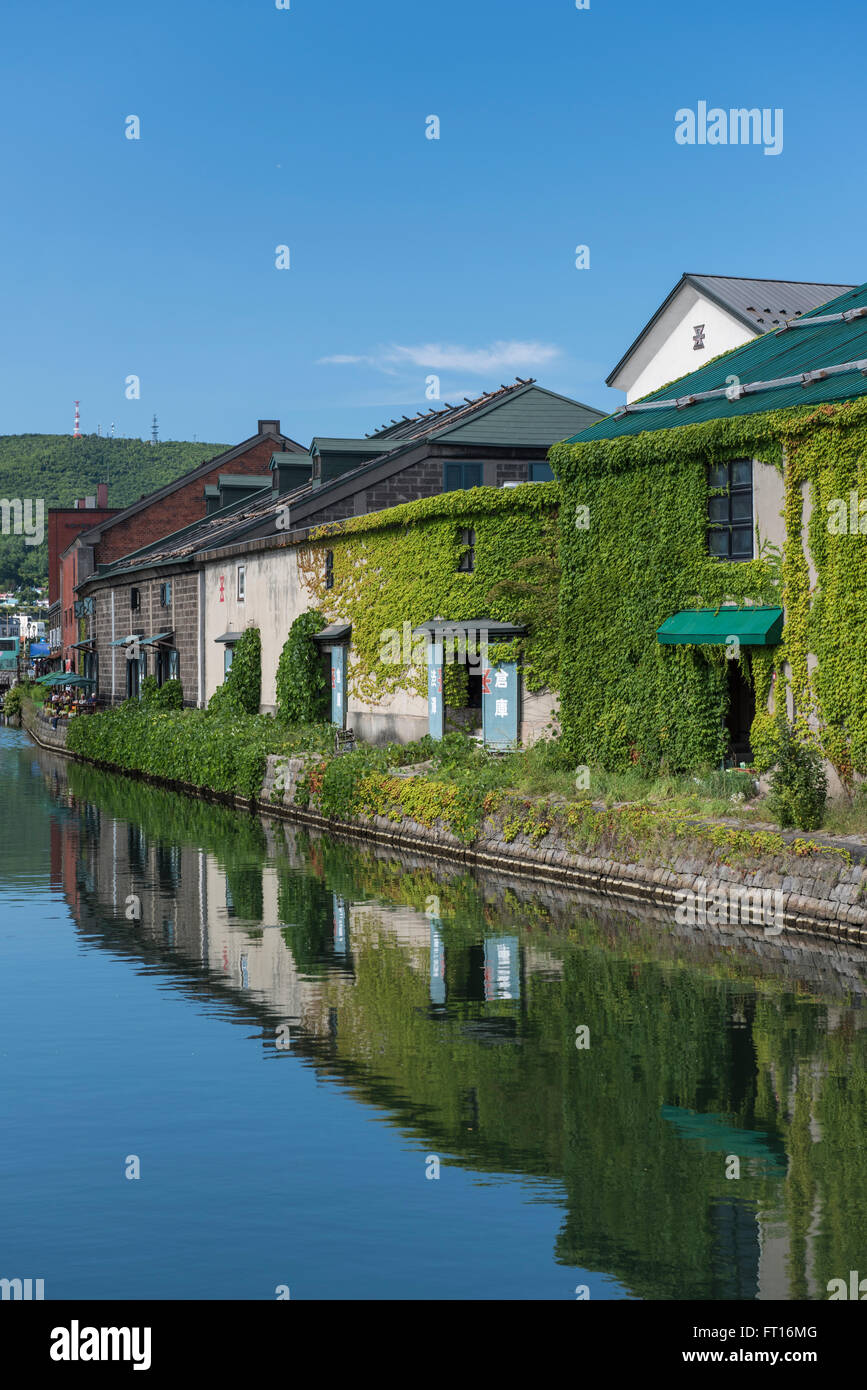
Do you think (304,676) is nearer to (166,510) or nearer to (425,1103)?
(425,1103)

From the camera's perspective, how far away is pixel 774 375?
90.9 feet

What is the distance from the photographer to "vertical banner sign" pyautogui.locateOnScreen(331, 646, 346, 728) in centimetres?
4278

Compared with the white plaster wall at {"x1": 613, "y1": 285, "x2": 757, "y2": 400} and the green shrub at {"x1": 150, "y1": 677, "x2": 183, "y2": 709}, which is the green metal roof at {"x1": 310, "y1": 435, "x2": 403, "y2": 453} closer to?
the white plaster wall at {"x1": 613, "y1": 285, "x2": 757, "y2": 400}

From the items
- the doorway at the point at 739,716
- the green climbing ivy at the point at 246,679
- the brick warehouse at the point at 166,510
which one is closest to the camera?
the doorway at the point at 739,716

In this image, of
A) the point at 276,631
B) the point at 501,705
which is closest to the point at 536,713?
the point at 501,705

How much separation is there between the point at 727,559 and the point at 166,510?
173 ft

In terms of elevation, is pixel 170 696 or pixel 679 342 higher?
pixel 679 342

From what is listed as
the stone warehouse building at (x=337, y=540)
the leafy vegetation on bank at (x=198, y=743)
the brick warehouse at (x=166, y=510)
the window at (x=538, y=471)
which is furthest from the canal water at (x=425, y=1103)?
the brick warehouse at (x=166, y=510)

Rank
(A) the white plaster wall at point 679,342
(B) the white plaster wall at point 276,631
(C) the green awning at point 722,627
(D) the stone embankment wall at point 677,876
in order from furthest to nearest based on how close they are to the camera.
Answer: (A) the white plaster wall at point 679,342
(B) the white plaster wall at point 276,631
(C) the green awning at point 722,627
(D) the stone embankment wall at point 677,876

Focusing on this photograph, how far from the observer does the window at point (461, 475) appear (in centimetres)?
4700

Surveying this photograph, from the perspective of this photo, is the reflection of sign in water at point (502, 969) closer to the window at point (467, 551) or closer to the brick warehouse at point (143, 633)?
the window at point (467, 551)

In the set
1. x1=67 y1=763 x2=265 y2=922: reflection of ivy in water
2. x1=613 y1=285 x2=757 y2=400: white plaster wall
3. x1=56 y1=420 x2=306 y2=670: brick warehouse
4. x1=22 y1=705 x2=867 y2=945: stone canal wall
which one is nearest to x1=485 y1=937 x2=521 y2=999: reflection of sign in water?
x1=22 y1=705 x2=867 y2=945: stone canal wall

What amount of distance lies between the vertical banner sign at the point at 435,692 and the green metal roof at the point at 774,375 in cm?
677
